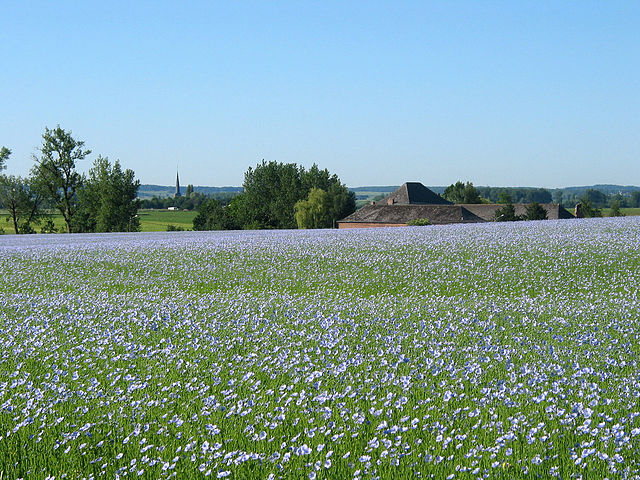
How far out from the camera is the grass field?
231 inches

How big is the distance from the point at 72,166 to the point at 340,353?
80299mm

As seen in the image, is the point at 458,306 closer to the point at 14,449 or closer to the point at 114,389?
the point at 114,389

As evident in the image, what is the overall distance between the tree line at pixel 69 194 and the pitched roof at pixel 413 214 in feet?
107

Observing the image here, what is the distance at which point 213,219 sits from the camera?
395 feet

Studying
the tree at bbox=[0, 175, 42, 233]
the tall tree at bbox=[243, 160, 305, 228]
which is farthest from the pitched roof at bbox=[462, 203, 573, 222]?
the tree at bbox=[0, 175, 42, 233]

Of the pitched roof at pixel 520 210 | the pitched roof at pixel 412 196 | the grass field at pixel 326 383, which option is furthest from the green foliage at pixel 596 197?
the grass field at pixel 326 383

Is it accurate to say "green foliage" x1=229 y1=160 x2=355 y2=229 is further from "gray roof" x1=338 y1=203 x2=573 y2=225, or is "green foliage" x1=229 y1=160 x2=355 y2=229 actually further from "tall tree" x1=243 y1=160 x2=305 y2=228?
"gray roof" x1=338 y1=203 x2=573 y2=225

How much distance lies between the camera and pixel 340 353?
9258 millimetres

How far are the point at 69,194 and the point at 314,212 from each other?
41.1m

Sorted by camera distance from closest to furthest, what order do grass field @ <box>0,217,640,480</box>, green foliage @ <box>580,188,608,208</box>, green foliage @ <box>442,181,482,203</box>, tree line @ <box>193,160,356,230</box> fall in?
grass field @ <box>0,217,640,480</box> < tree line @ <box>193,160,356,230</box> < green foliage @ <box>442,181,482,203</box> < green foliage @ <box>580,188,608,208</box>

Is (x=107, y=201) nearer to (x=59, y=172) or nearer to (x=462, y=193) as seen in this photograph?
(x=59, y=172)

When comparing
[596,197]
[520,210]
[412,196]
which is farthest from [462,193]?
[596,197]

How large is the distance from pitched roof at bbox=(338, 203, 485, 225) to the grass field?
69333 millimetres

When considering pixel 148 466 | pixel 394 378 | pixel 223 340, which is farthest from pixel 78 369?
pixel 394 378
